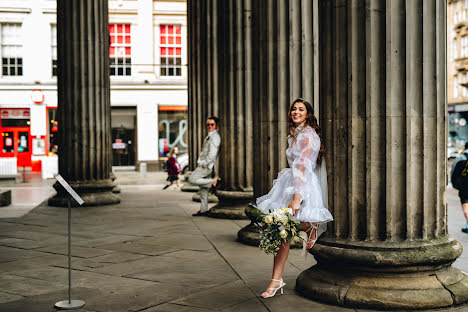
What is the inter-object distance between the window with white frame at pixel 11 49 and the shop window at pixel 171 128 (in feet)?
27.8

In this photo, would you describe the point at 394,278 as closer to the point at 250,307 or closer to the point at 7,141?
the point at 250,307

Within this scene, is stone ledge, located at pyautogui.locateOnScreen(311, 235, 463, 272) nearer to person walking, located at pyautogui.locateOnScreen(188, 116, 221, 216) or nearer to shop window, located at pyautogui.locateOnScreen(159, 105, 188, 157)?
person walking, located at pyautogui.locateOnScreen(188, 116, 221, 216)

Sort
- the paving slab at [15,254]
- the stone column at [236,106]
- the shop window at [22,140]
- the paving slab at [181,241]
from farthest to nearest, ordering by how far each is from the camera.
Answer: the shop window at [22,140] < the stone column at [236,106] < the paving slab at [181,241] < the paving slab at [15,254]

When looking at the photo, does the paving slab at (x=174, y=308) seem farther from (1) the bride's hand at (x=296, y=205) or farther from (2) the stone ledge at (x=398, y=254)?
(2) the stone ledge at (x=398, y=254)

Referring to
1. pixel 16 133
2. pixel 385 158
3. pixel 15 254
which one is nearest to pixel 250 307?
pixel 385 158

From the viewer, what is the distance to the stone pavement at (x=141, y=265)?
5.62m

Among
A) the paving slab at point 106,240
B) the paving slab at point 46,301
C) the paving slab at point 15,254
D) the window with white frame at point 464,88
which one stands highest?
the window with white frame at point 464,88

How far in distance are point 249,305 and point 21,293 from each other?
2.34 meters

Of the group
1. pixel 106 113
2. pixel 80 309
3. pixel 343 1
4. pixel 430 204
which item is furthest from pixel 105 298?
pixel 106 113

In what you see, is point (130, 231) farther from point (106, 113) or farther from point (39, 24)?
Result: point (39, 24)

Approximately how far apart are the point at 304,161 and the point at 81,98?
10369 mm

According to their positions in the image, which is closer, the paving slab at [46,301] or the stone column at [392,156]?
the stone column at [392,156]

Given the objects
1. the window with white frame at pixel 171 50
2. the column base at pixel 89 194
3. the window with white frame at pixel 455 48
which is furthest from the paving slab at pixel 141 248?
the window with white frame at pixel 455 48

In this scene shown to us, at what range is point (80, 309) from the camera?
17.7ft
